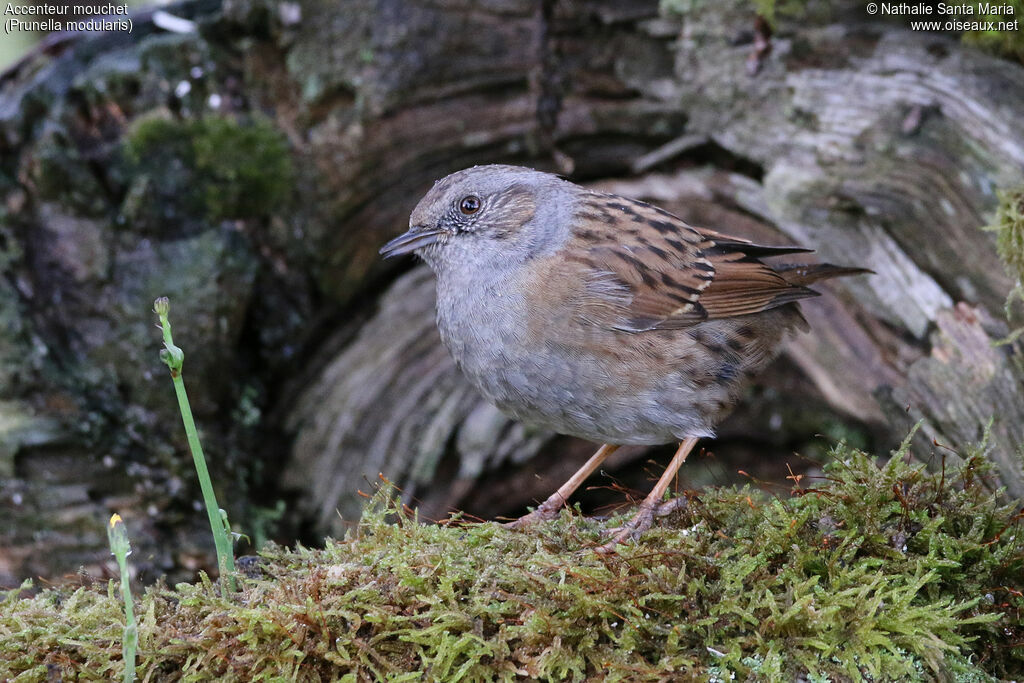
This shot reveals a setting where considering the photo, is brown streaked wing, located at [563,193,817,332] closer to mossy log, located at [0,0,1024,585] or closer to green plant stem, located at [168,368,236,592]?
mossy log, located at [0,0,1024,585]

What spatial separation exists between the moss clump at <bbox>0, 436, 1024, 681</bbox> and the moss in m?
1.09

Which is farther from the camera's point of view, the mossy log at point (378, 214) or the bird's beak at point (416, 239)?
the mossy log at point (378, 214)

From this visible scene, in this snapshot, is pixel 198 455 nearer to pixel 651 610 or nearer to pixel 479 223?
pixel 651 610

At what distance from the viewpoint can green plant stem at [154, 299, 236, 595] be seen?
9.14 feet

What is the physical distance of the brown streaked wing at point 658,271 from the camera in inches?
166

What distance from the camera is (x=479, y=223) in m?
4.55

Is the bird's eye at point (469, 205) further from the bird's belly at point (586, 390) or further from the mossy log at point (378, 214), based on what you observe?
the mossy log at point (378, 214)

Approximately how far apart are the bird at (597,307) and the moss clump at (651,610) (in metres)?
0.56

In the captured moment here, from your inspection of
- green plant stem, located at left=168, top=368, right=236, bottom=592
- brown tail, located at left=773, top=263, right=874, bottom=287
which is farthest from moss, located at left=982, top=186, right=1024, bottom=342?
green plant stem, located at left=168, top=368, right=236, bottom=592

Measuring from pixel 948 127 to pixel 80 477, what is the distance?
560 cm

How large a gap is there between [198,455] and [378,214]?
359 cm

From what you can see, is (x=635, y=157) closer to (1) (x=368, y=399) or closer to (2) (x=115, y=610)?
(1) (x=368, y=399)

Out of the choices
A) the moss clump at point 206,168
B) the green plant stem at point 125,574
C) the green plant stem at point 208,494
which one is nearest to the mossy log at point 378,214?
the moss clump at point 206,168

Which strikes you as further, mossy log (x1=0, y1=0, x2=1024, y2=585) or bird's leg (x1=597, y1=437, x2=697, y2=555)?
mossy log (x1=0, y1=0, x2=1024, y2=585)
